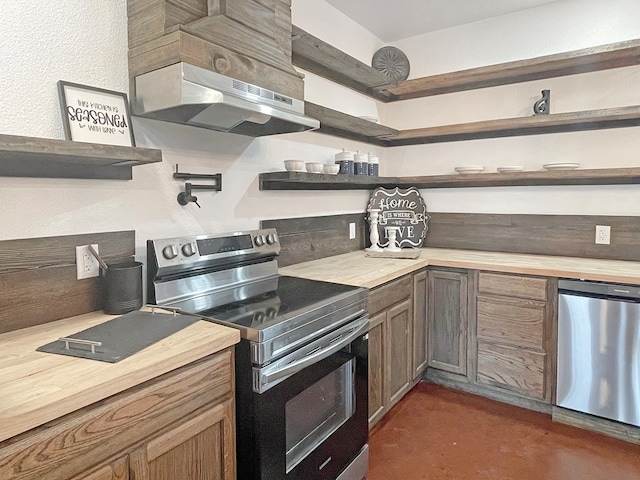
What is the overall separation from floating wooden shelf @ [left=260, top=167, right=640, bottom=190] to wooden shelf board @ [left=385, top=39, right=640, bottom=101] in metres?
0.69

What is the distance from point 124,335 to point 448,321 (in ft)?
6.97

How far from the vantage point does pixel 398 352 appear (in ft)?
8.18

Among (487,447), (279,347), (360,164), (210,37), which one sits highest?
(210,37)

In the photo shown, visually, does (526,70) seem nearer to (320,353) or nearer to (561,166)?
(561,166)

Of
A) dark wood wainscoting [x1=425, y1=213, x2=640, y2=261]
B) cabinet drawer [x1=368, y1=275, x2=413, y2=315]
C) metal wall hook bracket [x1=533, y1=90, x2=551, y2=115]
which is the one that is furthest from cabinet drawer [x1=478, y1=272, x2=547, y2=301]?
metal wall hook bracket [x1=533, y1=90, x2=551, y2=115]

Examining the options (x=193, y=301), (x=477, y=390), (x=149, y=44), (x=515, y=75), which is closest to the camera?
(x=149, y=44)

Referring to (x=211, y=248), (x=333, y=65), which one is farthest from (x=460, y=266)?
(x=211, y=248)

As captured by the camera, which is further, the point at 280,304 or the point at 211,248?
the point at 211,248

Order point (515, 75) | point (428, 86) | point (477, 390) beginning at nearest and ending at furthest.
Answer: point (477, 390) → point (515, 75) → point (428, 86)

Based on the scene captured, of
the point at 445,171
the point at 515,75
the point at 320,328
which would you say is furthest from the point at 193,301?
the point at 515,75

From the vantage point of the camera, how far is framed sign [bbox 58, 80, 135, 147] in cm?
144

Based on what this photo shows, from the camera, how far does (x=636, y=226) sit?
2.63 m

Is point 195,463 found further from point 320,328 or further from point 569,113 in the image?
point 569,113

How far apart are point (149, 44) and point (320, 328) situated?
1.26m
